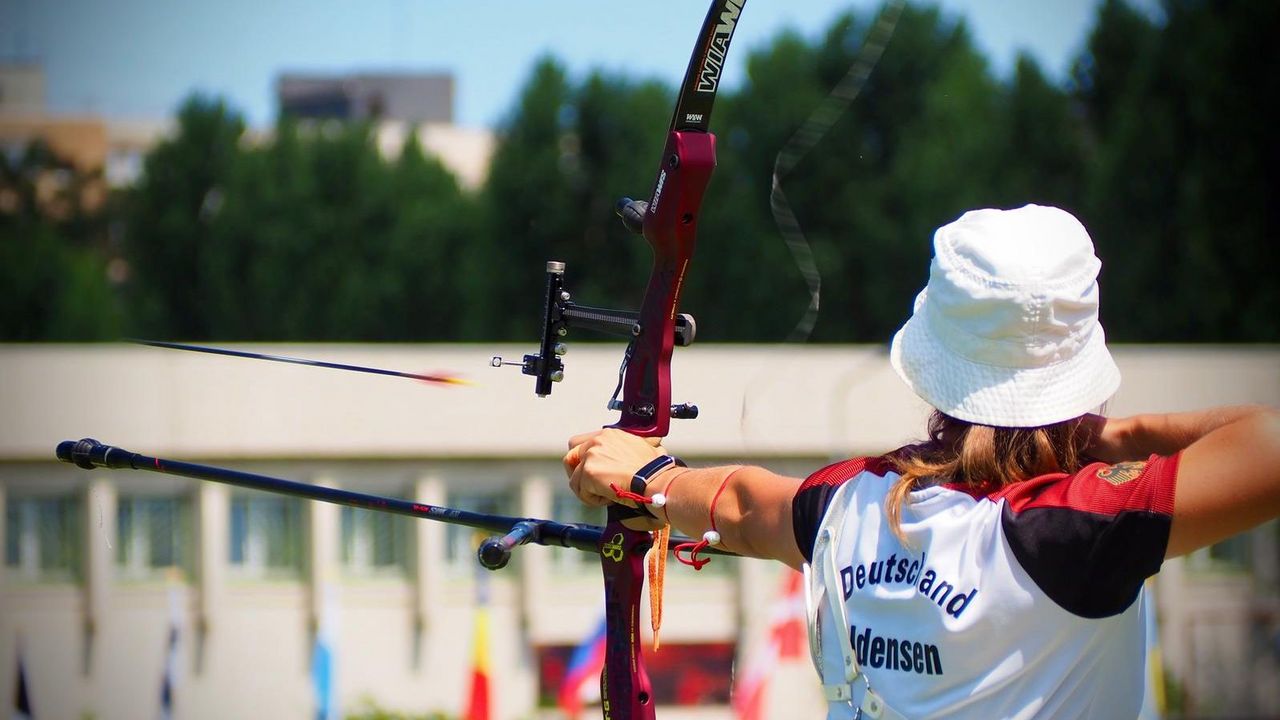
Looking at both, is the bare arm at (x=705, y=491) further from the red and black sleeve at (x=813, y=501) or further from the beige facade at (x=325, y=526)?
the beige facade at (x=325, y=526)

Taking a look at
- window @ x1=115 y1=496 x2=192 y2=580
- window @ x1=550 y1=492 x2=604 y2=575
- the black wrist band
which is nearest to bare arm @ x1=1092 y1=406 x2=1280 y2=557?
the black wrist band

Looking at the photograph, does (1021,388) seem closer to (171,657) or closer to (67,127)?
(171,657)

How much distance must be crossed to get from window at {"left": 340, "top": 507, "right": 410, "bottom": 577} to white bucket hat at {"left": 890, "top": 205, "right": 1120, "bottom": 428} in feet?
24.4

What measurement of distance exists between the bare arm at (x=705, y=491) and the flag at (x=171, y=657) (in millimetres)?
6557

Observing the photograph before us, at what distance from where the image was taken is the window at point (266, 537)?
8336 mm

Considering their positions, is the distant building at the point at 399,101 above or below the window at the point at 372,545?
above

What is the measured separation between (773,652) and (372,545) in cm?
258

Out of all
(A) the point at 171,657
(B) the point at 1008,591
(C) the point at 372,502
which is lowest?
(A) the point at 171,657

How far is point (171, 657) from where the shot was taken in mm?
7812

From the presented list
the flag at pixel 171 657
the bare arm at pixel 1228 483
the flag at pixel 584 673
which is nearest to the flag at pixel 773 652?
the flag at pixel 584 673

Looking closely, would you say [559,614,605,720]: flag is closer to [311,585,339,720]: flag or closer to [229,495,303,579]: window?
[311,585,339,720]: flag

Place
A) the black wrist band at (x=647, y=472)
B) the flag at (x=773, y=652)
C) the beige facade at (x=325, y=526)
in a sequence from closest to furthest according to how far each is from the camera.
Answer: the black wrist band at (x=647, y=472), the flag at (x=773, y=652), the beige facade at (x=325, y=526)

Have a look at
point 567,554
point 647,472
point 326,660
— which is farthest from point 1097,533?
point 567,554

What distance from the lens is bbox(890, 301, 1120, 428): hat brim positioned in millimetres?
1312
